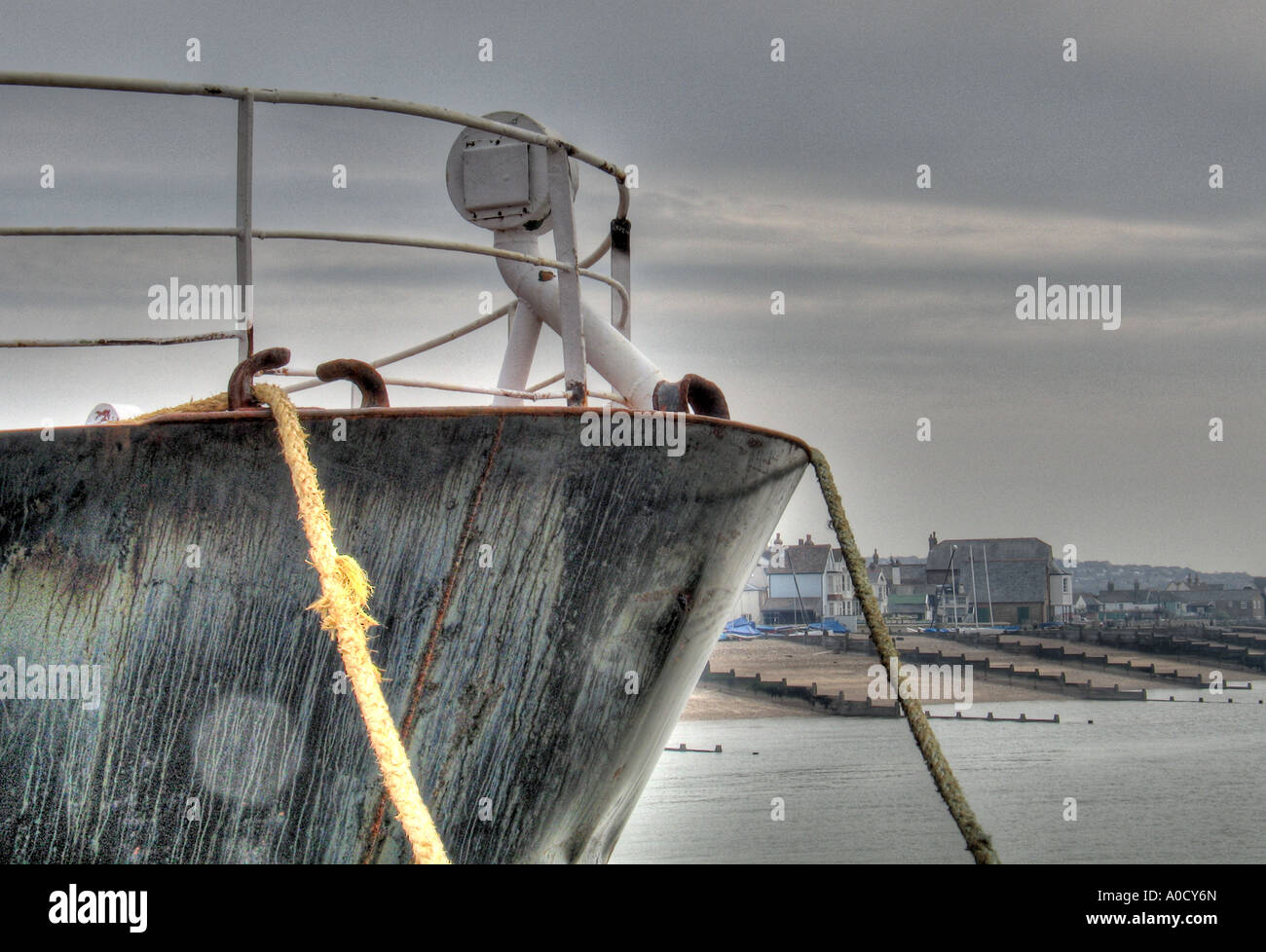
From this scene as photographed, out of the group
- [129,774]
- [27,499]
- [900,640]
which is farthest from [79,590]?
[900,640]

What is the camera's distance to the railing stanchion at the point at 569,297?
4.27 metres

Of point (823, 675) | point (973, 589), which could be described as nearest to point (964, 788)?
point (823, 675)

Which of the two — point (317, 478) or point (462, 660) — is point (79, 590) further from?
point (462, 660)

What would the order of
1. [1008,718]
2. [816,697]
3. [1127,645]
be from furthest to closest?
[1127,645] < [816,697] < [1008,718]

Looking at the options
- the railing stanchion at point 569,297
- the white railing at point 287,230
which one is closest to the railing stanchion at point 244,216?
the white railing at point 287,230

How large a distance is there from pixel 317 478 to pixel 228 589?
1.43 feet

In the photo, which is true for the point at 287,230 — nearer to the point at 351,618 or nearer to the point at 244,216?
the point at 244,216

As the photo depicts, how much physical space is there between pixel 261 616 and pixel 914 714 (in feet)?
7.21

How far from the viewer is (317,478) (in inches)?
137

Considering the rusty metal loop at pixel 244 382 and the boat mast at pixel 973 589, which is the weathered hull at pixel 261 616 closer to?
the rusty metal loop at pixel 244 382

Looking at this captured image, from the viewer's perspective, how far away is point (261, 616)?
3.51 meters

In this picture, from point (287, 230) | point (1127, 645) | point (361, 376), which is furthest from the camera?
point (1127, 645)

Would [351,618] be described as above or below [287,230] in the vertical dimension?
below

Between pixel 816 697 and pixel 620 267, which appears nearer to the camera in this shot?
pixel 620 267
